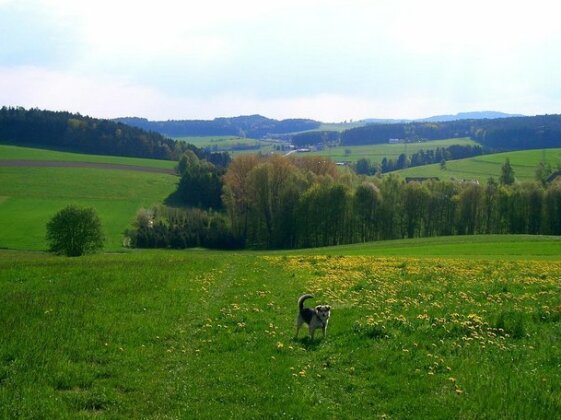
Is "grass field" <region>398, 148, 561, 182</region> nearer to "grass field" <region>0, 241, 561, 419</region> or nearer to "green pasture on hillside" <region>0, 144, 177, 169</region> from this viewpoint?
"green pasture on hillside" <region>0, 144, 177, 169</region>

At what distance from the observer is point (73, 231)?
64.9 metres

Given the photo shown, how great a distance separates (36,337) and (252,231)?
3308 inches

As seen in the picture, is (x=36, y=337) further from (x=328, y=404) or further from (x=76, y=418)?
(x=328, y=404)

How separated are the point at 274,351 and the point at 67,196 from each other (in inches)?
4837

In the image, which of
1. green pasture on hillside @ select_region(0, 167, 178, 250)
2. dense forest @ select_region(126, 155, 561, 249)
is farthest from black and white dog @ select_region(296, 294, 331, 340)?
green pasture on hillside @ select_region(0, 167, 178, 250)

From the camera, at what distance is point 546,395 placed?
11.3 m

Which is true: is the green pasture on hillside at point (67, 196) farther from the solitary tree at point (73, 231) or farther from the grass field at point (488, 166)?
the grass field at point (488, 166)

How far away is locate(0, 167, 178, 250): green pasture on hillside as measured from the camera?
97.0 m

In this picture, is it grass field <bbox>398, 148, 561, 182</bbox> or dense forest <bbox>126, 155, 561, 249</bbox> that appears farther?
grass field <bbox>398, 148, 561, 182</bbox>

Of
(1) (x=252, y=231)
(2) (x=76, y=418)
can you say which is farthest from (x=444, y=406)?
(1) (x=252, y=231)

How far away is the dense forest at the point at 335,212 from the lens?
93500 millimetres

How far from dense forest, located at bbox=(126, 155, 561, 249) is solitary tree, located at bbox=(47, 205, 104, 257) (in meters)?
29.3

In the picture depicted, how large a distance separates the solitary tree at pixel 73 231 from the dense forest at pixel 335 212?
29347mm

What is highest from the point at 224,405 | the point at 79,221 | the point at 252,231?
the point at 224,405
